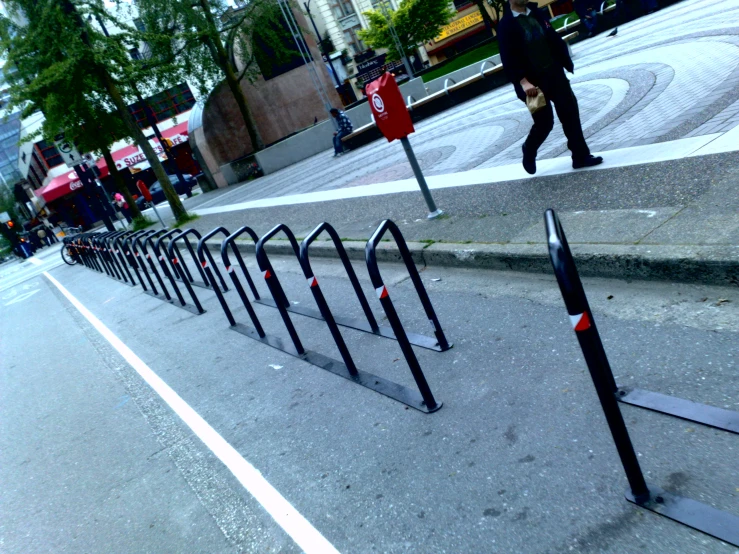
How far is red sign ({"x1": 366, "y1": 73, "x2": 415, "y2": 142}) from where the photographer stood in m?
7.07

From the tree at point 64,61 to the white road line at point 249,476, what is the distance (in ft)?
47.4

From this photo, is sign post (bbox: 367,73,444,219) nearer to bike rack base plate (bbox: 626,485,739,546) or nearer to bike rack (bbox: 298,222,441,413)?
bike rack (bbox: 298,222,441,413)

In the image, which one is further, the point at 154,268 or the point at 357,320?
the point at 154,268

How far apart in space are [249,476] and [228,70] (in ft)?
86.6

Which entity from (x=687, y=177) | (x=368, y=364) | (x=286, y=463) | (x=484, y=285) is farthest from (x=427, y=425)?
(x=687, y=177)

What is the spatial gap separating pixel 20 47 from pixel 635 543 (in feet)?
69.9

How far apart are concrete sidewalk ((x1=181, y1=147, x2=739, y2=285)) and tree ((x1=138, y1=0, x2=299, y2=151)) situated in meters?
20.8

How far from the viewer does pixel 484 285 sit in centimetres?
567

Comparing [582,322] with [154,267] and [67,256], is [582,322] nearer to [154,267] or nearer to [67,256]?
[154,267]

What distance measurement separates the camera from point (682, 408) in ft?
10.3

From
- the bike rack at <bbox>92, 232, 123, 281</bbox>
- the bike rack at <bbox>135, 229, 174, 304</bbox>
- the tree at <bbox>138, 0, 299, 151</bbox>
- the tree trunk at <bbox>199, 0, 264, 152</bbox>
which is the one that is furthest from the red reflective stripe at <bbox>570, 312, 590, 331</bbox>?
the tree trunk at <bbox>199, 0, 264, 152</bbox>

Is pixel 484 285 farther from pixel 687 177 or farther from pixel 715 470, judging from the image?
pixel 715 470

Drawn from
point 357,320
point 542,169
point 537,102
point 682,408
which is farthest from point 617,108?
point 682,408

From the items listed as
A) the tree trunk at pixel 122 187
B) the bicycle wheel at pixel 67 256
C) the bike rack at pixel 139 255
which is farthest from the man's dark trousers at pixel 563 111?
the tree trunk at pixel 122 187
